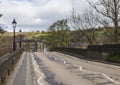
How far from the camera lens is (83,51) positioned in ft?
165

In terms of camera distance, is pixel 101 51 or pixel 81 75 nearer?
pixel 81 75

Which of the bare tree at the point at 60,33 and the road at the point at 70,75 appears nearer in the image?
the road at the point at 70,75

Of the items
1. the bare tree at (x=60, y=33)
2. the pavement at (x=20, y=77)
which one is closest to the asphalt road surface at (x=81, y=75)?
the pavement at (x=20, y=77)

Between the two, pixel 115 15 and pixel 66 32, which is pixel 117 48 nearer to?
pixel 115 15

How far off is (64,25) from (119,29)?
316ft

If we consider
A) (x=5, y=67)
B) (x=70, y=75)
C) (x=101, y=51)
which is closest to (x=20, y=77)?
(x=70, y=75)

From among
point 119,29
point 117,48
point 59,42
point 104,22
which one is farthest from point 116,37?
point 59,42

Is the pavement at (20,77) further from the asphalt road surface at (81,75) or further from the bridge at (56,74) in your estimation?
the asphalt road surface at (81,75)

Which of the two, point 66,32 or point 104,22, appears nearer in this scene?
point 104,22

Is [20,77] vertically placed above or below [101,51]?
below

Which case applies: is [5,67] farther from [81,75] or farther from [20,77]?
[81,75]

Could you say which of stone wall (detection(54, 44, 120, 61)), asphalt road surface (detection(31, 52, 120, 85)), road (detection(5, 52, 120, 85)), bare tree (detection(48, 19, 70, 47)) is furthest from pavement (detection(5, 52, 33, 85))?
bare tree (detection(48, 19, 70, 47))

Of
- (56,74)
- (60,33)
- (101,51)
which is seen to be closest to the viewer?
(56,74)

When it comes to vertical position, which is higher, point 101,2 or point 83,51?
point 101,2
